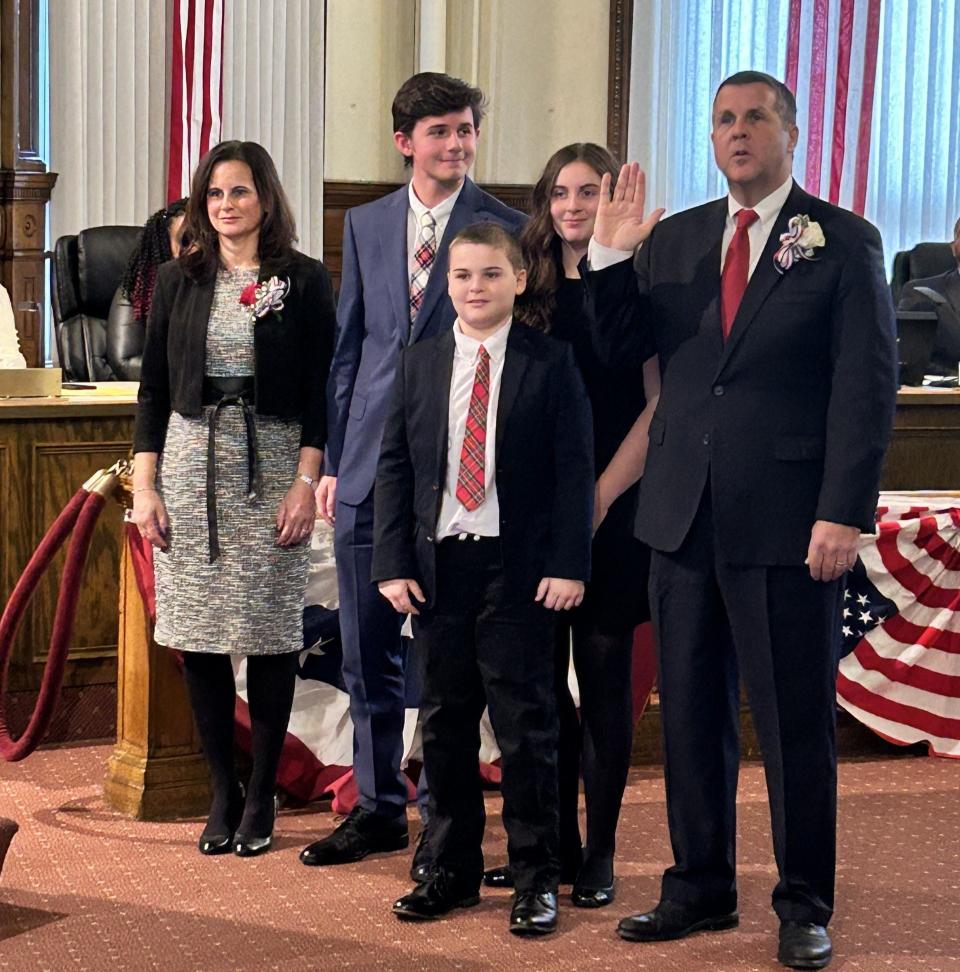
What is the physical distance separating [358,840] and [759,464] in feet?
4.08

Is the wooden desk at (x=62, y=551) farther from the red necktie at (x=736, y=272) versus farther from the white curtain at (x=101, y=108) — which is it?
the white curtain at (x=101, y=108)

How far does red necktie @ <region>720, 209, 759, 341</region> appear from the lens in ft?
9.98

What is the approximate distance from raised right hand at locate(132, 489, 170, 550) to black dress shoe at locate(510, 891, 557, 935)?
3.45 feet

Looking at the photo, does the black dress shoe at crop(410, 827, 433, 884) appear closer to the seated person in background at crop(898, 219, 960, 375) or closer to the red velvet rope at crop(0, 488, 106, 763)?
the red velvet rope at crop(0, 488, 106, 763)

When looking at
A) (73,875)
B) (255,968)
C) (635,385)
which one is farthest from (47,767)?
(635,385)

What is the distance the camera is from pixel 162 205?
7.88 meters

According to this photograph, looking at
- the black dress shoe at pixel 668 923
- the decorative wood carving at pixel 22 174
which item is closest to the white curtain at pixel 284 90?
the decorative wood carving at pixel 22 174

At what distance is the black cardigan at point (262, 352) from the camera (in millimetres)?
3527

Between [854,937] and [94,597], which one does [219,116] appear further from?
[854,937]

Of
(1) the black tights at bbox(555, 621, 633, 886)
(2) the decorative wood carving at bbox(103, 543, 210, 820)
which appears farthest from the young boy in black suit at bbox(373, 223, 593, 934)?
(2) the decorative wood carving at bbox(103, 543, 210, 820)

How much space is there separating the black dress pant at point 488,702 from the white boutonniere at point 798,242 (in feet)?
2.37

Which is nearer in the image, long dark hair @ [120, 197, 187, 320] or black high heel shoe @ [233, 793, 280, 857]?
black high heel shoe @ [233, 793, 280, 857]

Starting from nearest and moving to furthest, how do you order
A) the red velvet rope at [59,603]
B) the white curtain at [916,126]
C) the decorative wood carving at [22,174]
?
the red velvet rope at [59,603]
the decorative wood carving at [22,174]
the white curtain at [916,126]

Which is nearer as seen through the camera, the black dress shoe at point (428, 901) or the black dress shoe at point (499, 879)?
the black dress shoe at point (428, 901)
